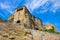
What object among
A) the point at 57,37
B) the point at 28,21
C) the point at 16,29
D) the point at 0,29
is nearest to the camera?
the point at 0,29

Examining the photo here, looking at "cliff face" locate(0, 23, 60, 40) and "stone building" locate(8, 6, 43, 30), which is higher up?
"stone building" locate(8, 6, 43, 30)

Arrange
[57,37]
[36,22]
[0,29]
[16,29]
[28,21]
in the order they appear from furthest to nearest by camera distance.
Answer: [36,22]
[28,21]
[57,37]
[16,29]
[0,29]

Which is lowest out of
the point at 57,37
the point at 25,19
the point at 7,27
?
the point at 57,37

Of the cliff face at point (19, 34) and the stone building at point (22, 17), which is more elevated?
the stone building at point (22, 17)

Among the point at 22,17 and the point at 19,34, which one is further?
the point at 22,17

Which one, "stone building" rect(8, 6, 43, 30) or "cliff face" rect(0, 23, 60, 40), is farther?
"stone building" rect(8, 6, 43, 30)

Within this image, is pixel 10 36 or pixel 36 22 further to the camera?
pixel 36 22

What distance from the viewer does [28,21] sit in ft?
142

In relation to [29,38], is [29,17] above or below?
above

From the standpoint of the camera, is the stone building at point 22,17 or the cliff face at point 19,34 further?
the stone building at point 22,17

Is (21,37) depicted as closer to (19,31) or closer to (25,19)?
(19,31)

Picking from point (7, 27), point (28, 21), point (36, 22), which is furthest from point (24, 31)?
point (36, 22)

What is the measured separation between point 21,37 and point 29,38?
5.18 feet

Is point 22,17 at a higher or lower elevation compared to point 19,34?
higher
